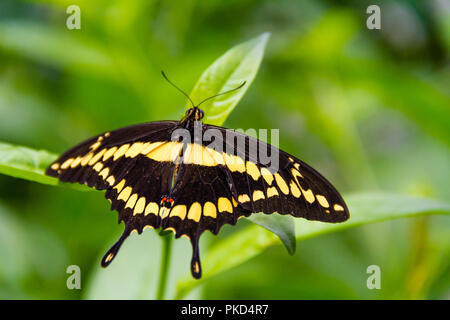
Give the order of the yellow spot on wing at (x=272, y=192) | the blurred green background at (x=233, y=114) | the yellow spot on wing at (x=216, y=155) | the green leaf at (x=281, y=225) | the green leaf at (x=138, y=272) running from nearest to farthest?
the green leaf at (x=281, y=225)
the yellow spot on wing at (x=272, y=192)
the yellow spot on wing at (x=216, y=155)
the green leaf at (x=138, y=272)
the blurred green background at (x=233, y=114)

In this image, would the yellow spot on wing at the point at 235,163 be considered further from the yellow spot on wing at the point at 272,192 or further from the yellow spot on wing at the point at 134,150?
the yellow spot on wing at the point at 134,150

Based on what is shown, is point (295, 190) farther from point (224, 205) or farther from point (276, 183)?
point (224, 205)

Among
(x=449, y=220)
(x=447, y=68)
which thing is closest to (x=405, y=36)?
(x=447, y=68)

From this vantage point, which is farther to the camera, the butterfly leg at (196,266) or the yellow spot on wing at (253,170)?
the yellow spot on wing at (253,170)

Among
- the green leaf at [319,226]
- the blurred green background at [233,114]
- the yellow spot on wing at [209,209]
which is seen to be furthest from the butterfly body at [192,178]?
the blurred green background at [233,114]

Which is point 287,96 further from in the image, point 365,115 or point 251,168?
point 251,168
